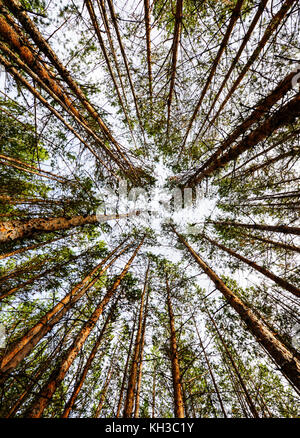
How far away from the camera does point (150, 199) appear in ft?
33.6

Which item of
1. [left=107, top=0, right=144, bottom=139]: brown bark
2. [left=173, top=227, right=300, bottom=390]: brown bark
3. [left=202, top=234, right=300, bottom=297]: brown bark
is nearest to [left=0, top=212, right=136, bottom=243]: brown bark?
[left=107, top=0, right=144, bottom=139]: brown bark

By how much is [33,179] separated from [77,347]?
19.9ft

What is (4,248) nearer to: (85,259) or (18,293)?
(18,293)

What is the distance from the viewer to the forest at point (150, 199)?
3029 mm

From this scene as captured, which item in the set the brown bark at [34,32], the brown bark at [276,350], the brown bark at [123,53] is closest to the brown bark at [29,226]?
the brown bark at [34,32]

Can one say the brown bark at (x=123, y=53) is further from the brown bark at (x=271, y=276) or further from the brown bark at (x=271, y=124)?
the brown bark at (x=271, y=276)

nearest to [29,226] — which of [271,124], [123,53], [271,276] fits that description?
[123,53]

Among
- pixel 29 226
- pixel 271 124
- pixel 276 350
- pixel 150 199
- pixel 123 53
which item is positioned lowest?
pixel 276 350

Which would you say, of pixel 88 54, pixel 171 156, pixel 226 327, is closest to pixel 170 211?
pixel 171 156

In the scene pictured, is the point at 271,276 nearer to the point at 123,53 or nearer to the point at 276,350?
the point at 276,350

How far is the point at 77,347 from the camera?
3750 millimetres

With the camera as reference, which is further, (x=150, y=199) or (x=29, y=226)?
(x=150, y=199)

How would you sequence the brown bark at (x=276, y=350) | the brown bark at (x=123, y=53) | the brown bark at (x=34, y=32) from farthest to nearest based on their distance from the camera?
the brown bark at (x=123, y=53) → the brown bark at (x=276, y=350) → the brown bark at (x=34, y=32)

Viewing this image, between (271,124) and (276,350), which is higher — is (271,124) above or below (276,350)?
above
